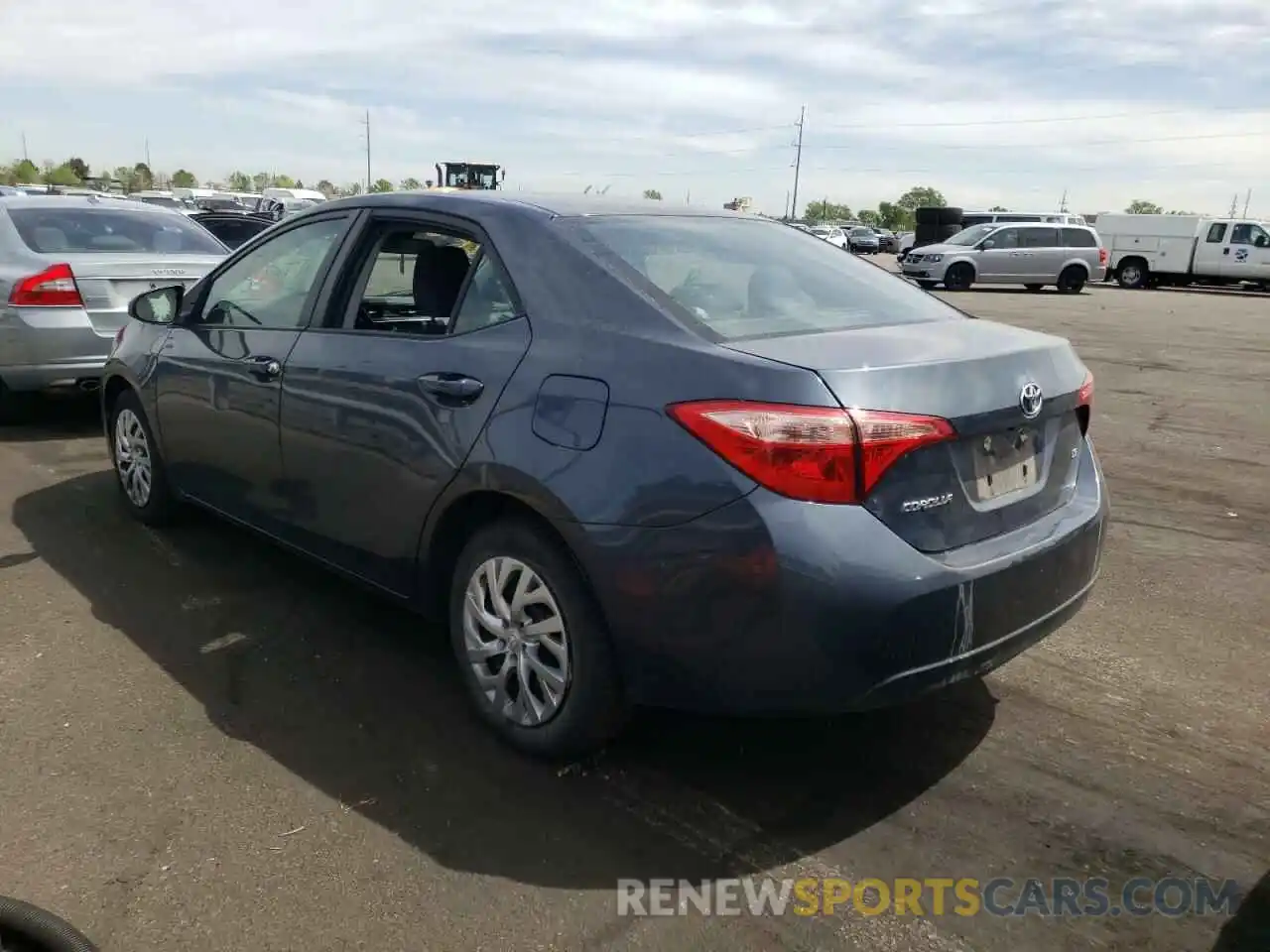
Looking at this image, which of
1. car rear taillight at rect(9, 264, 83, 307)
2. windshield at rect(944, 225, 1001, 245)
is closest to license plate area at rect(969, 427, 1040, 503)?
car rear taillight at rect(9, 264, 83, 307)

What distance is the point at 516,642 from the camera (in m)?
3.01

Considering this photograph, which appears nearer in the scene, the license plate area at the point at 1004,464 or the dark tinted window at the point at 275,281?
the license plate area at the point at 1004,464

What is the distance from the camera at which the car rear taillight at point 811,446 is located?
243cm

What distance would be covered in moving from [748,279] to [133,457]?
3.43 meters

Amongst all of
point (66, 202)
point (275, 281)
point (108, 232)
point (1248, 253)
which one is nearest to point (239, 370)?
point (275, 281)

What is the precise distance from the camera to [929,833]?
272 cm

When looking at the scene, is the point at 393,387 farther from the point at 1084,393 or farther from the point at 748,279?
the point at 1084,393

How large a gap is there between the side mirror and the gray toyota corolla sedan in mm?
1009

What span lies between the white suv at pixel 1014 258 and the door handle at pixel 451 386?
25080 mm

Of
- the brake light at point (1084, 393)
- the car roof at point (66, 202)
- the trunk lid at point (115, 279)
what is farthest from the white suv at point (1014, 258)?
the brake light at point (1084, 393)

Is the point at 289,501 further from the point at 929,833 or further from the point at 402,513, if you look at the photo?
the point at 929,833

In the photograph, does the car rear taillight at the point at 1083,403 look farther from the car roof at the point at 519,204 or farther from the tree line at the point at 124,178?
the tree line at the point at 124,178

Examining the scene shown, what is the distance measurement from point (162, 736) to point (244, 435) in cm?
134

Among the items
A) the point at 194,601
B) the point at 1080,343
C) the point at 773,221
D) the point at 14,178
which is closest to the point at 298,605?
the point at 194,601
